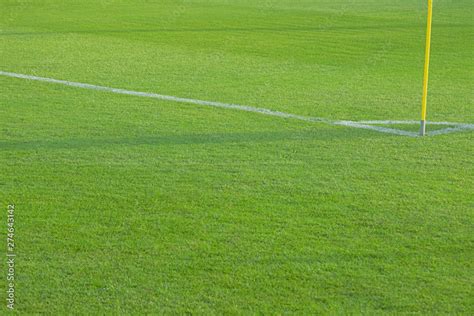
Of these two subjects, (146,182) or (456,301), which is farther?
(146,182)

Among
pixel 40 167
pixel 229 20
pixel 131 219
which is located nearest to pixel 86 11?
pixel 229 20

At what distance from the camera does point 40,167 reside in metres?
7.39

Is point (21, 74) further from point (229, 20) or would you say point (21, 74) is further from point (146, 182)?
point (229, 20)

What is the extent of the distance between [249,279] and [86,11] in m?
14.8

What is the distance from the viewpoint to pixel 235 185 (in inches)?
274

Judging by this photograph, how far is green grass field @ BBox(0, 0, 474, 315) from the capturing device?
5.13m

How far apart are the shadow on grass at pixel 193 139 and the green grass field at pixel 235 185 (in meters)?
0.03

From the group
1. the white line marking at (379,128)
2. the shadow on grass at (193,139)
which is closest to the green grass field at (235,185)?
the shadow on grass at (193,139)

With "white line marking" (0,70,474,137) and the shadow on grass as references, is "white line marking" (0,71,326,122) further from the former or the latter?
the shadow on grass

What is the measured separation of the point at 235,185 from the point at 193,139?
1.51 metres
